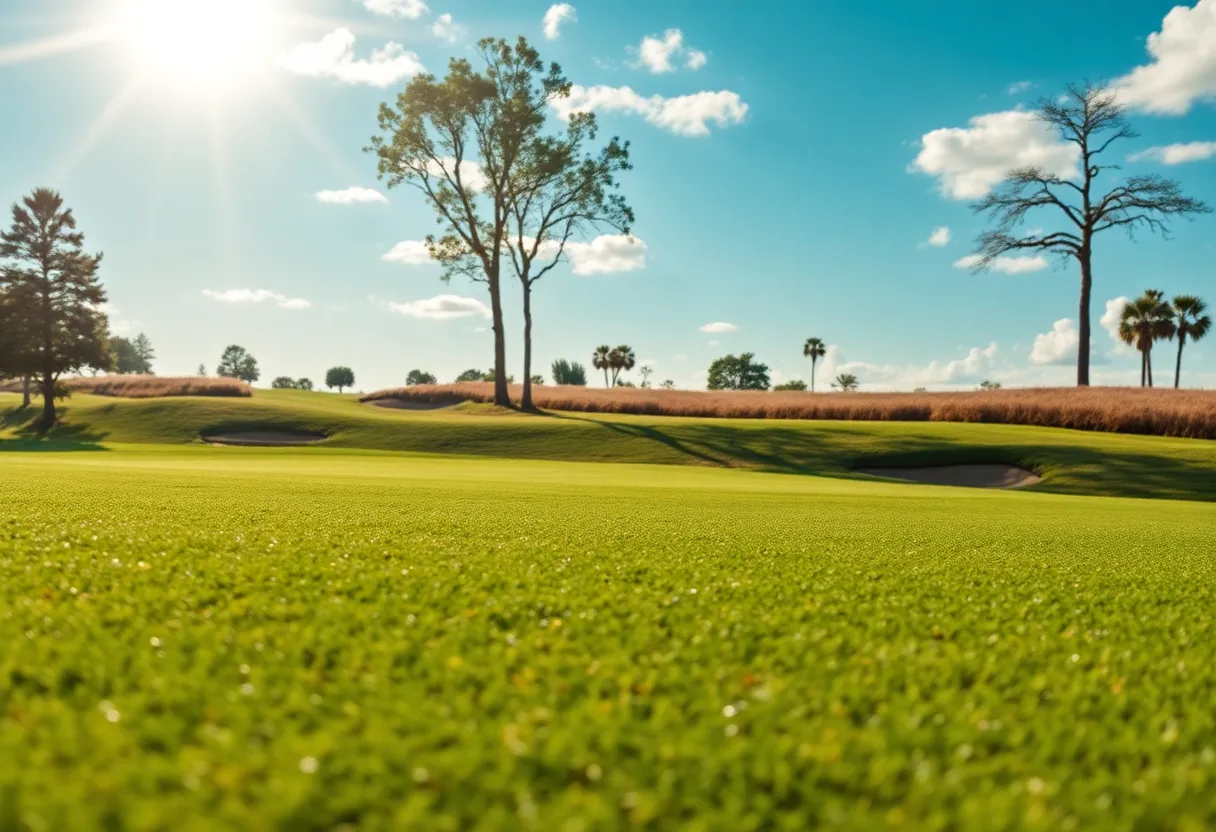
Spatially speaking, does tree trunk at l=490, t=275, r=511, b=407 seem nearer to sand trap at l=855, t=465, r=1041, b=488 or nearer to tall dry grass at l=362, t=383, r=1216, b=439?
tall dry grass at l=362, t=383, r=1216, b=439

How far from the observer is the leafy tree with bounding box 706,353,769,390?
4577 inches

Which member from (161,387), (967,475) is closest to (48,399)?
(161,387)

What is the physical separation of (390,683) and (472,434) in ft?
103

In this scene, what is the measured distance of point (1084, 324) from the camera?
37.9 metres

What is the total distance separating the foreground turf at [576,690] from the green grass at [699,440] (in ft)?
74.0

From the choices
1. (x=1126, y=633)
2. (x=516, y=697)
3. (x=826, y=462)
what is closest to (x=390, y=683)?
(x=516, y=697)

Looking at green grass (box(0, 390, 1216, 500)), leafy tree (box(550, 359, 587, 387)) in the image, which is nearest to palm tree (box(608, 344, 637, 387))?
leafy tree (box(550, 359, 587, 387))

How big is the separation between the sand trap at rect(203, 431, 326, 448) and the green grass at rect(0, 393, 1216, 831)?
30916 millimetres

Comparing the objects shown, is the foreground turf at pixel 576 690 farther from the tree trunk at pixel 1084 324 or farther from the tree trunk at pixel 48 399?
the tree trunk at pixel 48 399

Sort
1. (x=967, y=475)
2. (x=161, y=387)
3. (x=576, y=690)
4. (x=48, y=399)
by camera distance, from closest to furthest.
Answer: (x=576, y=690), (x=967, y=475), (x=48, y=399), (x=161, y=387)

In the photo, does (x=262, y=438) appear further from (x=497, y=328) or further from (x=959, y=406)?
Answer: (x=959, y=406)

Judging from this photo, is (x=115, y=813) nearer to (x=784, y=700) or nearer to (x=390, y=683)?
(x=390, y=683)

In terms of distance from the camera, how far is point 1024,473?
2480 cm

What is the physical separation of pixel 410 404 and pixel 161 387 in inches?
751
